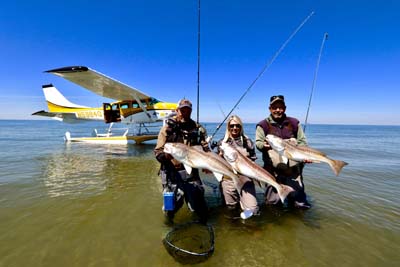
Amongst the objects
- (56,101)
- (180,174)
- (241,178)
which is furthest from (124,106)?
(241,178)

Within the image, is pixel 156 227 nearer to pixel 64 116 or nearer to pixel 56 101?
pixel 64 116

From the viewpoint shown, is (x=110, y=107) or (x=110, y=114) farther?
(x=110, y=107)

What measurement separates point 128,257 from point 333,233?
384 centimetres

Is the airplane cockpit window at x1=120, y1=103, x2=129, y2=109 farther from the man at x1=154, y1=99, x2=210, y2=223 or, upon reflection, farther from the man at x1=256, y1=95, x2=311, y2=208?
the man at x1=256, y1=95, x2=311, y2=208

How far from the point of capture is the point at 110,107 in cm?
1812

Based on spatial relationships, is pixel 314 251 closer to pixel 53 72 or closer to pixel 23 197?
pixel 23 197

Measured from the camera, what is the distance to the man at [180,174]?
440 cm

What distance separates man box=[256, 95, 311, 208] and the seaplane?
33.4 feet

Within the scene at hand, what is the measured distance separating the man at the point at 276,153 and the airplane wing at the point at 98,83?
12.1 m

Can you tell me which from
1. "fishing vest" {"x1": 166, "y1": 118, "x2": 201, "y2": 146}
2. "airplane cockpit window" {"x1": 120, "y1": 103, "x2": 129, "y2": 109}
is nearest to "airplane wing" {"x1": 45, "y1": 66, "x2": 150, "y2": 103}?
"airplane cockpit window" {"x1": 120, "y1": 103, "x2": 129, "y2": 109}

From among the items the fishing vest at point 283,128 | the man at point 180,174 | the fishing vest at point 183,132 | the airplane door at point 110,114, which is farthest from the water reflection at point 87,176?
the airplane door at point 110,114

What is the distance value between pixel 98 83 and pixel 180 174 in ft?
44.0

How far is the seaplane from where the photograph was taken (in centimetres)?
1428

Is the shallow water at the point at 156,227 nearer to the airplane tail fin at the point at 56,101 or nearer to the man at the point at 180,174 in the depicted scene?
the man at the point at 180,174
